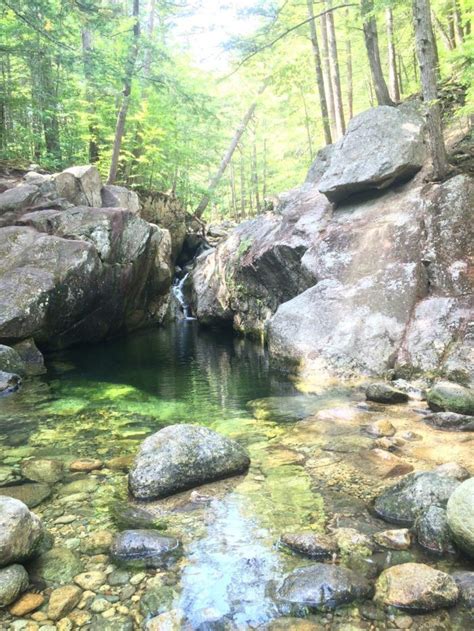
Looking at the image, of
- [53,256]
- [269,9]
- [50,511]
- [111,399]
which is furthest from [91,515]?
[269,9]

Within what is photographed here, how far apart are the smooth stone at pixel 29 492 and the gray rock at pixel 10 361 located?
5.72 m

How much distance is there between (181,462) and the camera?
5.42 metres

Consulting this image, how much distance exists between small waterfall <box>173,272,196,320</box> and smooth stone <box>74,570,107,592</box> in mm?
19512

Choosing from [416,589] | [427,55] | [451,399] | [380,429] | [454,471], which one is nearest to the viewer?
[416,589]

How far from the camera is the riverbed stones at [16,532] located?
3.67 m

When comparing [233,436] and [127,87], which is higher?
[127,87]

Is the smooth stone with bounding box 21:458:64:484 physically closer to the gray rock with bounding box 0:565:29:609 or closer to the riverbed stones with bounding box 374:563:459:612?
the gray rock with bounding box 0:565:29:609

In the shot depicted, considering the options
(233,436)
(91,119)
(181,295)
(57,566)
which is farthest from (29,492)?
(181,295)

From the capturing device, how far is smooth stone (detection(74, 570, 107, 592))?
12.2 ft

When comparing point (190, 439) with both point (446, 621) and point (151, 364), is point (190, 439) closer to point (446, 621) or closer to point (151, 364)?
point (446, 621)

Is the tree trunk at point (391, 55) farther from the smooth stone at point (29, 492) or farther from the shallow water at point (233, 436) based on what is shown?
the smooth stone at point (29, 492)

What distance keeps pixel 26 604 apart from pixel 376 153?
497 inches

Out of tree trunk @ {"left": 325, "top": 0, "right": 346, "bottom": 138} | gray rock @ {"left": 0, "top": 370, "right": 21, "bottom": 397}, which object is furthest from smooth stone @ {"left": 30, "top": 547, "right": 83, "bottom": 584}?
tree trunk @ {"left": 325, "top": 0, "right": 346, "bottom": 138}

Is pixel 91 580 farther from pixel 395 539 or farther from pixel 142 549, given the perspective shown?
pixel 395 539
